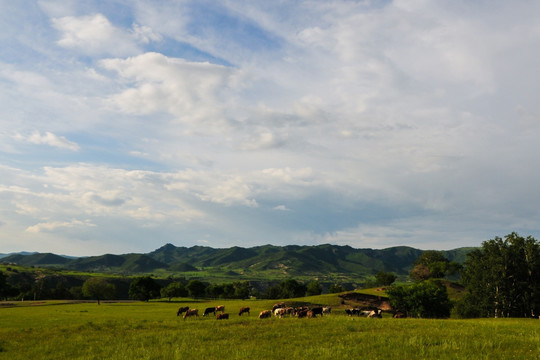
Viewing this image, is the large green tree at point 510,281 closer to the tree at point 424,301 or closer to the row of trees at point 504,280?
the row of trees at point 504,280

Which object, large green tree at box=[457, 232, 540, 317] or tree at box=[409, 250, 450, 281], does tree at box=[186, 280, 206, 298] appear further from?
large green tree at box=[457, 232, 540, 317]

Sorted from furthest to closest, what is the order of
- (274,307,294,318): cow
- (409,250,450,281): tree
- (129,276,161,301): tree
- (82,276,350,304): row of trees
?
(409,250,450,281): tree < (129,276,161,301): tree < (82,276,350,304): row of trees < (274,307,294,318): cow

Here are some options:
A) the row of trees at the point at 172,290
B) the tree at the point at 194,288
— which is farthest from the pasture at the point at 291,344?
the tree at the point at 194,288

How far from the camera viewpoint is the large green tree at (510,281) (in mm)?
80312

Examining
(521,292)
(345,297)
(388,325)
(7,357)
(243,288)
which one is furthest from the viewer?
→ (243,288)

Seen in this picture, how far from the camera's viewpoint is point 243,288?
194 meters

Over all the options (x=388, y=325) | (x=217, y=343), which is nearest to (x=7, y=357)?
(x=217, y=343)

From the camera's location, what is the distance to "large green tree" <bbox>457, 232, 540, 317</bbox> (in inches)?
3162

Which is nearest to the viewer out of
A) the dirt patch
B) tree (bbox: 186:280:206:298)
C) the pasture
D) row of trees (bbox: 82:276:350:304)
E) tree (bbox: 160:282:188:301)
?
the pasture

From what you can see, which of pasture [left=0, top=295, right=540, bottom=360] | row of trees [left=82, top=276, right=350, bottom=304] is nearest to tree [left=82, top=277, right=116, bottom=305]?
row of trees [left=82, top=276, right=350, bottom=304]

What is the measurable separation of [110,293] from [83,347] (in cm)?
11676

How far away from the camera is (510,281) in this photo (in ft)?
268

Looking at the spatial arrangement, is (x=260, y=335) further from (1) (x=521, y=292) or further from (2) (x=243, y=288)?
(2) (x=243, y=288)

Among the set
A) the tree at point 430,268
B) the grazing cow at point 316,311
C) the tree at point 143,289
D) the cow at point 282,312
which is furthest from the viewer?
the tree at point 430,268
